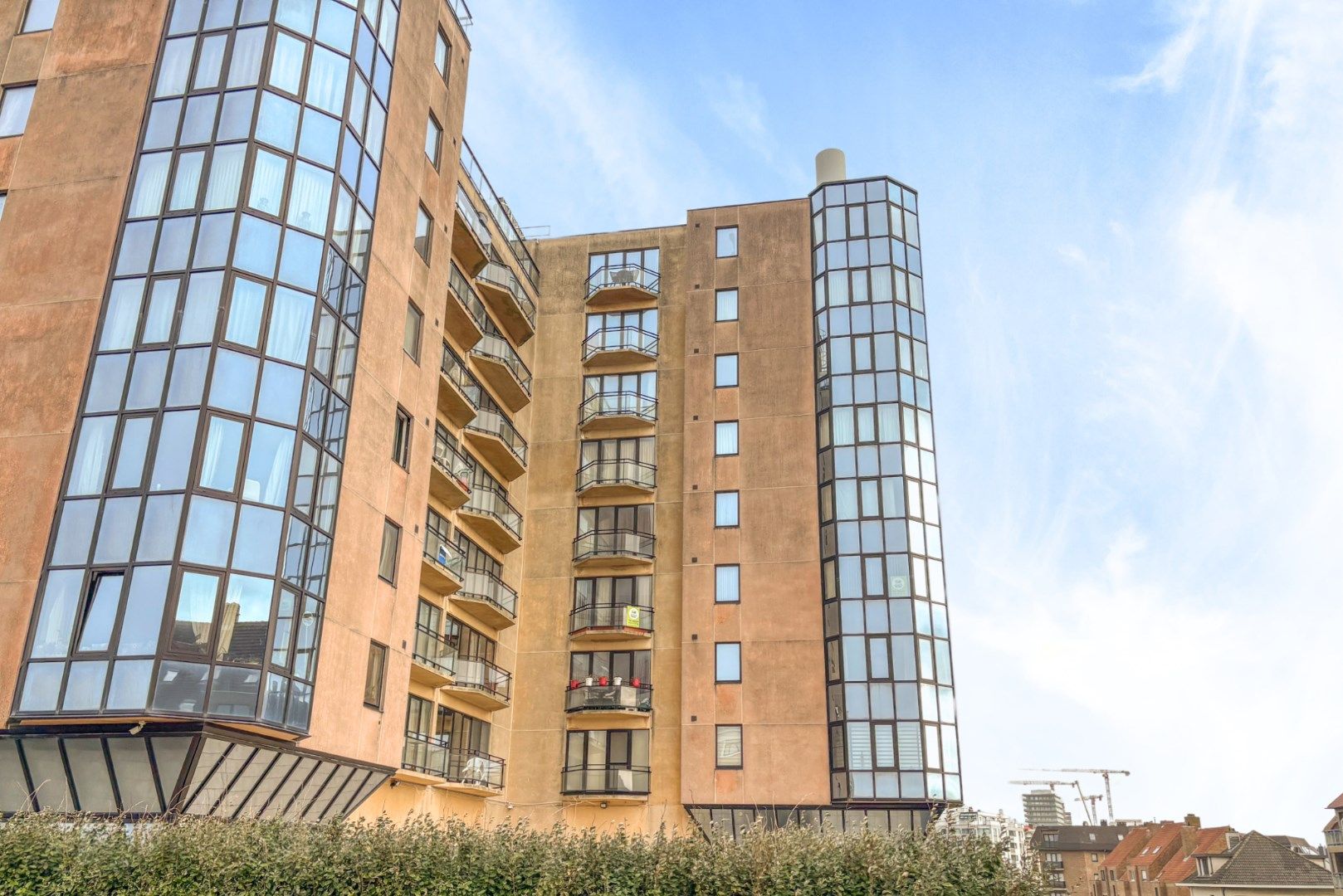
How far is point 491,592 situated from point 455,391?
776 cm

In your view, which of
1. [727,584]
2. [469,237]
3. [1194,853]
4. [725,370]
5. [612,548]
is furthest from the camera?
[1194,853]

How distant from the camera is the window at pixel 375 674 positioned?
25.6 meters

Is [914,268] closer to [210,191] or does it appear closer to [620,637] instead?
[620,637]

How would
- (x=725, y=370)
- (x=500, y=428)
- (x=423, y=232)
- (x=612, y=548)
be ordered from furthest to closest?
(x=725, y=370) → (x=612, y=548) → (x=500, y=428) → (x=423, y=232)

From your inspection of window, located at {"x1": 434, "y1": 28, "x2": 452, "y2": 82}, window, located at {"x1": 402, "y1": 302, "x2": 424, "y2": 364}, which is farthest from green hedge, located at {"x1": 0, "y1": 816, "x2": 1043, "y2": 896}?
window, located at {"x1": 434, "y1": 28, "x2": 452, "y2": 82}

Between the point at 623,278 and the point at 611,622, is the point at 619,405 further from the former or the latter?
the point at 611,622

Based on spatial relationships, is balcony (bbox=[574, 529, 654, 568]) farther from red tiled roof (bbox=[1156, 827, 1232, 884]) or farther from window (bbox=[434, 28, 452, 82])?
red tiled roof (bbox=[1156, 827, 1232, 884])

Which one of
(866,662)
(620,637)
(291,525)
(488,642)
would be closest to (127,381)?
(291,525)

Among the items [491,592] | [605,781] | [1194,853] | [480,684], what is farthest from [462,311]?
[1194,853]

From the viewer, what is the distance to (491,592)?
36.8 metres

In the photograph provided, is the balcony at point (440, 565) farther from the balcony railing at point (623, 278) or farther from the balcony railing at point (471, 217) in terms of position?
the balcony railing at point (623, 278)

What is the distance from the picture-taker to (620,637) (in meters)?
38.3

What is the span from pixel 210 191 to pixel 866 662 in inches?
953

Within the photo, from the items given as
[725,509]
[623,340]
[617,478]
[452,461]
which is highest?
[623,340]
